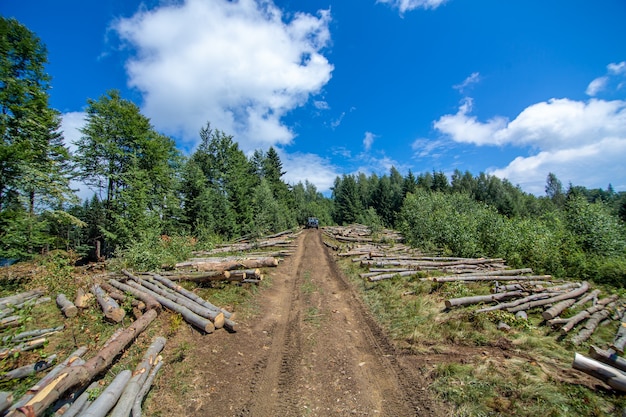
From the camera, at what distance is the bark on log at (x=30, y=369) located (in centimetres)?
478

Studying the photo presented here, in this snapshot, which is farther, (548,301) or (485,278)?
(485,278)

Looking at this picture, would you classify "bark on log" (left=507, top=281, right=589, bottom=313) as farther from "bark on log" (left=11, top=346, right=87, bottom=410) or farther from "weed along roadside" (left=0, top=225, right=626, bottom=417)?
"bark on log" (left=11, top=346, right=87, bottom=410)

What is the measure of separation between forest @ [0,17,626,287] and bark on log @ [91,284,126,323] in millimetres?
3499

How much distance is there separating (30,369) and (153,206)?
65.8 ft

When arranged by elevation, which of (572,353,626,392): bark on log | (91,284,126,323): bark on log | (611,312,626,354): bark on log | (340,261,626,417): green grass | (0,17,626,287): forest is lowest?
(340,261,626,417): green grass

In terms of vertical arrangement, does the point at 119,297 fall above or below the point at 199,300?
above

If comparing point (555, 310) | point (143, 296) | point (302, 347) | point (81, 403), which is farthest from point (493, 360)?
point (143, 296)

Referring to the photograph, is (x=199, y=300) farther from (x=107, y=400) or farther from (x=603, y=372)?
(x=603, y=372)

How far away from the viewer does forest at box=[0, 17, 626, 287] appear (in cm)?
1222

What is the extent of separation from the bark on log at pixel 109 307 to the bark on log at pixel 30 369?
5.90ft

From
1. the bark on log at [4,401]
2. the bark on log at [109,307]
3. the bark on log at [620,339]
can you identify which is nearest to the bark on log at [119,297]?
the bark on log at [109,307]

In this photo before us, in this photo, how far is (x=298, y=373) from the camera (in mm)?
5609

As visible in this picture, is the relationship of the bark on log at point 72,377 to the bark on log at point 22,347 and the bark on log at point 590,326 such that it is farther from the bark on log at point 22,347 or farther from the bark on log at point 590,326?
the bark on log at point 590,326

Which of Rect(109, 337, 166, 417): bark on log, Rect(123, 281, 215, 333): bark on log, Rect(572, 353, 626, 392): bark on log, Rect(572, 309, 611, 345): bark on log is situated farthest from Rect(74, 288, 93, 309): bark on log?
Rect(572, 309, 611, 345): bark on log
